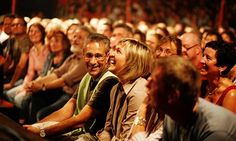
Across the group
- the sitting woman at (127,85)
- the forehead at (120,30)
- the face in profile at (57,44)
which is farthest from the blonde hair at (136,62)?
the forehead at (120,30)

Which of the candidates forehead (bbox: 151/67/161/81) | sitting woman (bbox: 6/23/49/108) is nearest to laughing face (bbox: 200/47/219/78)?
forehead (bbox: 151/67/161/81)

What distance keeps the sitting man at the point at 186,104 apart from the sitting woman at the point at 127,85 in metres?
1.12

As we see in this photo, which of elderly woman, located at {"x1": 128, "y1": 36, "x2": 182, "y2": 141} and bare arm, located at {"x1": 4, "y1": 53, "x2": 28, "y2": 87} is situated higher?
elderly woman, located at {"x1": 128, "y1": 36, "x2": 182, "y2": 141}

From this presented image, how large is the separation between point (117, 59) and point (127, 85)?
22cm

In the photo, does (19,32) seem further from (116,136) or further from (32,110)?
(116,136)

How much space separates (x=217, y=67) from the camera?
3850 mm

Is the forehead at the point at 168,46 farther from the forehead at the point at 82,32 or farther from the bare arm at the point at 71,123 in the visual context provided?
the forehead at the point at 82,32

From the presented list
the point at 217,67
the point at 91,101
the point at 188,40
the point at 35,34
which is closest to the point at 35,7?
the point at 35,34

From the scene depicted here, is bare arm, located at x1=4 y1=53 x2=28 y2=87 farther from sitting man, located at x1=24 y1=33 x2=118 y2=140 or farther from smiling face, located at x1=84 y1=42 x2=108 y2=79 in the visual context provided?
smiling face, located at x1=84 y1=42 x2=108 y2=79

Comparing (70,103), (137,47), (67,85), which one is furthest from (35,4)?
(137,47)

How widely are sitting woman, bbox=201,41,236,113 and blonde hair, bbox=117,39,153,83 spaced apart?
0.48 m

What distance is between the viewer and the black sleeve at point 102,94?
3.87 metres

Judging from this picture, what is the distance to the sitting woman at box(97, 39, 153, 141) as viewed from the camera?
11.8ft

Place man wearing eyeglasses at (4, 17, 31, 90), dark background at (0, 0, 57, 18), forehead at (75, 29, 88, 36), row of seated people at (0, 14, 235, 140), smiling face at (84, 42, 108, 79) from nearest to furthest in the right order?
row of seated people at (0, 14, 235, 140) → smiling face at (84, 42, 108, 79) → forehead at (75, 29, 88, 36) → man wearing eyeglasses at (4, 17, 31, 90) → dark background at (0, 0, 57, 18)
